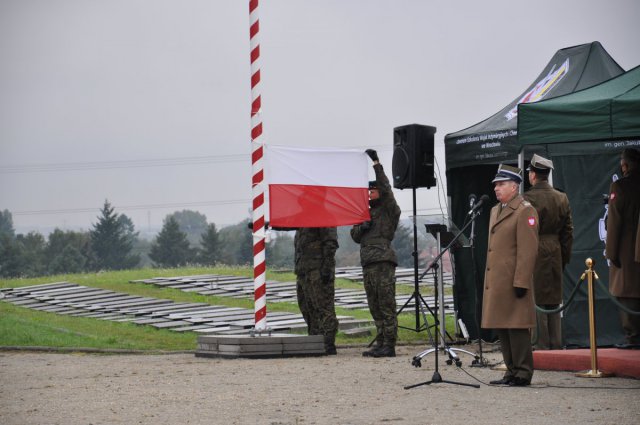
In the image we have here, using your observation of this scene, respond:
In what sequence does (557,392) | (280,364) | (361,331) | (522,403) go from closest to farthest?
(522,403), (557,392), (280,364), (361,331)

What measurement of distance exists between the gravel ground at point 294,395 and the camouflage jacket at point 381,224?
1.39 meters

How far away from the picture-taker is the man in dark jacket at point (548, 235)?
40.9 feet

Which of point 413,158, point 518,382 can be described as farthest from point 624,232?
point 413,158

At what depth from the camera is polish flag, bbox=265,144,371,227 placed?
15039 mm

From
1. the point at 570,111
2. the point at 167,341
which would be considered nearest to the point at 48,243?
the point at 167,341

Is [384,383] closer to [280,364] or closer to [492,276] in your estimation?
[492,276]

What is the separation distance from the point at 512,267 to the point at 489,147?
16.5ft

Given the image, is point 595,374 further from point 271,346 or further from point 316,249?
point 316,249

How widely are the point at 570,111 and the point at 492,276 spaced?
6.25 feet

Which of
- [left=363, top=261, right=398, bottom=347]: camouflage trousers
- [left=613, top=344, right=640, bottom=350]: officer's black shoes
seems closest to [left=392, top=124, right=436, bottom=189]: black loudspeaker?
[left=363, top=261, right=398, bottom=347]: camouflage trousers

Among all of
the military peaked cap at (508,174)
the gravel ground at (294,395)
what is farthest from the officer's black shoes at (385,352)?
the military peaked cap at (508,174)

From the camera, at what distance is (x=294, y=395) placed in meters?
10.3

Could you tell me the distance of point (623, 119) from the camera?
1080 cm

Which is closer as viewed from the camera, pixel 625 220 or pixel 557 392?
pixel 557 392
